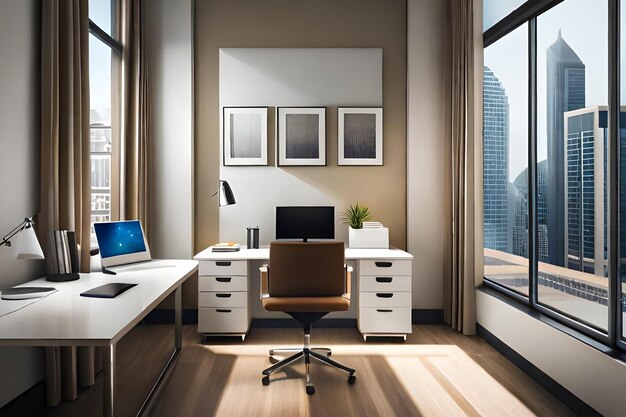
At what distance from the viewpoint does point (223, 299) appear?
3.51 meters

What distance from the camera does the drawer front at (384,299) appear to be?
351 cm

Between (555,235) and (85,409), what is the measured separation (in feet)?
9.59

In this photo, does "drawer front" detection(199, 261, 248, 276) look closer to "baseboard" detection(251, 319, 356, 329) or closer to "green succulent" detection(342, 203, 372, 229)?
"baseboard" detection(251, 319, 356, 329)

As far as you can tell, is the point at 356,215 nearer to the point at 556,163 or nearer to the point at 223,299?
the point at 223,299

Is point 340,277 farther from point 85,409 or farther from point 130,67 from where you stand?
point 130,67

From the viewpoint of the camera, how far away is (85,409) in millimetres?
2402

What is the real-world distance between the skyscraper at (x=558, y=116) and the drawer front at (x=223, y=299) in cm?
222

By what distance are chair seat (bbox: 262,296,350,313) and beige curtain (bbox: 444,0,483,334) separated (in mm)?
1426

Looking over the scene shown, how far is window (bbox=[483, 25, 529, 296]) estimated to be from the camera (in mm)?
3137

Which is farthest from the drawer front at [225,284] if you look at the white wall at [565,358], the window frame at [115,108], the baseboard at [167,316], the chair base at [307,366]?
the white wall at [565,358]

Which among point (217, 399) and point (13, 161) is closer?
point (13, 161)

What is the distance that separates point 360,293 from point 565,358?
4.92 ft

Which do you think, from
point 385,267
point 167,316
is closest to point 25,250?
point 167,316

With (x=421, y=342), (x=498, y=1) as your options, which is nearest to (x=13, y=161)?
(x=421, y=342)
